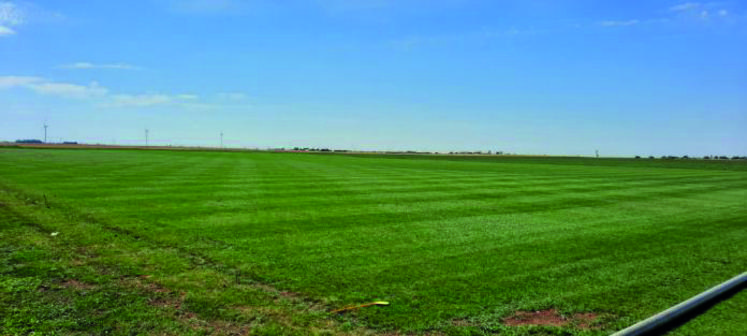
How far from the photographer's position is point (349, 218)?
12570 mm

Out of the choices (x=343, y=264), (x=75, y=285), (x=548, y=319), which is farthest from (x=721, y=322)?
(x=75, y=285)

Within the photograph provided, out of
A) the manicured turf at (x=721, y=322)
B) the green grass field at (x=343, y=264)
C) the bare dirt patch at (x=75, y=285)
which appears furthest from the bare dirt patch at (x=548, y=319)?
the bare dirt patch at (x=75, y=285)

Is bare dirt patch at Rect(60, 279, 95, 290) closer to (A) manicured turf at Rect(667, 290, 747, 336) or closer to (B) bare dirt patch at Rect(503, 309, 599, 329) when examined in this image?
(B) bare dirt patch at Rect(503, 309, 599, 329)

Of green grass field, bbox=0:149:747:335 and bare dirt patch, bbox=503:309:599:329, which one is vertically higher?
green grass field, bbox=0:149:747:335

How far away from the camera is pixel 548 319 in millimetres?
5625

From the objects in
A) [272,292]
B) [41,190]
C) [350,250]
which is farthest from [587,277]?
[41,190]

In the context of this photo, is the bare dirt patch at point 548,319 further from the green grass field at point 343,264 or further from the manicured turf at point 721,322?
the manicured turf at point 721,322

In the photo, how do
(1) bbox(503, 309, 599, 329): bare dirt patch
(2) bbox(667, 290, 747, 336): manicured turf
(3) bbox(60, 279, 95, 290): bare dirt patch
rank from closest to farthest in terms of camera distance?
1. (2) bbox(667, 290, 747, 336): manicured turf
2. (1) bbox(503, 309, 599, 329): bare dirt patch
3. (3) bbox(60, 279, 95, 290): bare dirt patch

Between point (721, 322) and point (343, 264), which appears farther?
point (343, 264)

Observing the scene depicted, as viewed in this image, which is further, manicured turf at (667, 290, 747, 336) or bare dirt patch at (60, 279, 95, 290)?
bare dirt patch at (60, 279, 95, 290)

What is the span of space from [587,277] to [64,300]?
791 cm

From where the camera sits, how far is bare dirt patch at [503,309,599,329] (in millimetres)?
5457

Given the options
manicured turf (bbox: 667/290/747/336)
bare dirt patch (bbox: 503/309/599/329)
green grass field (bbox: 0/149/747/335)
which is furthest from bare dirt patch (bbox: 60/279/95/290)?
manicured turf (bbox: 667/290/747/336)

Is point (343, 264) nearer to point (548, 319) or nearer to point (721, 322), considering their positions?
point (548, 319)
